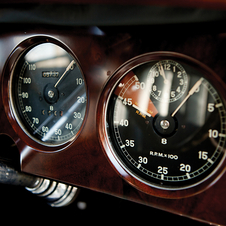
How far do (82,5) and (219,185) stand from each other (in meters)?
0.91

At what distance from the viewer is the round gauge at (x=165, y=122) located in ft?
3.12

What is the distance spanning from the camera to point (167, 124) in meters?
1.04

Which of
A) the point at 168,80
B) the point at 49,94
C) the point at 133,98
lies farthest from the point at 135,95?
the point at 49,94

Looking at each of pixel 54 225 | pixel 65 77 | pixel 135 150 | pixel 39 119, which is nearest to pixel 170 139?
pixel 135 150

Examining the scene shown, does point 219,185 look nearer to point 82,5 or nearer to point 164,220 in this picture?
point 164,220

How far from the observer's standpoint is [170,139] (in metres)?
1.05

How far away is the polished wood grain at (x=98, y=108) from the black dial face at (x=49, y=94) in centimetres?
7

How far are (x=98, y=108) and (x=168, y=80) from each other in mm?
384

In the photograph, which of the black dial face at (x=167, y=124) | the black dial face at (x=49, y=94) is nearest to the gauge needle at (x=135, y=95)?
the black dial face at (x=167, y=124)

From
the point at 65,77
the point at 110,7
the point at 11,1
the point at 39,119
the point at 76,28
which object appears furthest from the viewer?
the point at 39,119

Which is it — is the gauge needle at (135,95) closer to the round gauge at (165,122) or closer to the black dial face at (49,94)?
the round gauge at (165,122)

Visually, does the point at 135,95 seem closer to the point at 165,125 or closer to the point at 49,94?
the point at 165,125

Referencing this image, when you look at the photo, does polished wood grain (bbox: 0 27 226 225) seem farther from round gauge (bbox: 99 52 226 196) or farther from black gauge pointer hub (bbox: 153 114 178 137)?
black gauge pointer hub (bbox: 153 114 178 137)

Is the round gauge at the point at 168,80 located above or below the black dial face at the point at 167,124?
above
